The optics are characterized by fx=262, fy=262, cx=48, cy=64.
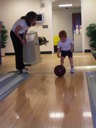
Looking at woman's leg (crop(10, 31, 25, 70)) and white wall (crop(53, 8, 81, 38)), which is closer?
woman's leg (crop(10, 31, 25, 70))

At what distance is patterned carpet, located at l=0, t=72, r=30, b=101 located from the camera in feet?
12.9

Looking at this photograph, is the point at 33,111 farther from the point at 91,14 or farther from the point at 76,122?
the point at 91,14

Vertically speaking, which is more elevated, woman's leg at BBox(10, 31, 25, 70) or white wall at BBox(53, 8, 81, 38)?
white wall at BBox(53, 8, 81, 38)

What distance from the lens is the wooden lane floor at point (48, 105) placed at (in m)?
2.57

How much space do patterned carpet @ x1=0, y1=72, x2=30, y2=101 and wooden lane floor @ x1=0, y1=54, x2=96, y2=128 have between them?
0.09 meters

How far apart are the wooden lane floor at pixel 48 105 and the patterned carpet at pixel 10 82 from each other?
0.31 feet

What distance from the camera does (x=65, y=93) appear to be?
3783 millimetres

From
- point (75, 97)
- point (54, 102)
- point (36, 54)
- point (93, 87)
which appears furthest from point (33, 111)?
point (36, 54)

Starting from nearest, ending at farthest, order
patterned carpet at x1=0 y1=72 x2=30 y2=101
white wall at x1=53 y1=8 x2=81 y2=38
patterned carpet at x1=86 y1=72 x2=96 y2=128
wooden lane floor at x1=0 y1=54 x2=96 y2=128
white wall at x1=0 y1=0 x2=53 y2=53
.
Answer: wooden lane floor at x1=0 y1=54 x2=96 y2=128
patterned carpet at x1=86 y1=72 x2=96 y2=128
patterned carpet at x1=0 y1=72 x2=30 y2=101
white wall at x1=0 y1=0 x2=53 y2=53
white wall at x1=53 y1=8 x2=81 y2=38

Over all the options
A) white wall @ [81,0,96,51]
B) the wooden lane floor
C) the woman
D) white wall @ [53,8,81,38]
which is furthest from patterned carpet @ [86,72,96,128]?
white wall @ [53,8,81,38]

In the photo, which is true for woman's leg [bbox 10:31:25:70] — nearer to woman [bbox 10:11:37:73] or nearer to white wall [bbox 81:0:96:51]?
woman [bbox 10:11:37:73]

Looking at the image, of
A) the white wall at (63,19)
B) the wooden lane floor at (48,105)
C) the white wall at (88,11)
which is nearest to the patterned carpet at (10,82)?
the wooden lane floor at (48,105)

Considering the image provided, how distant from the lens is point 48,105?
Result: 318 cm

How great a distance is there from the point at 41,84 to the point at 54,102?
1264mm
